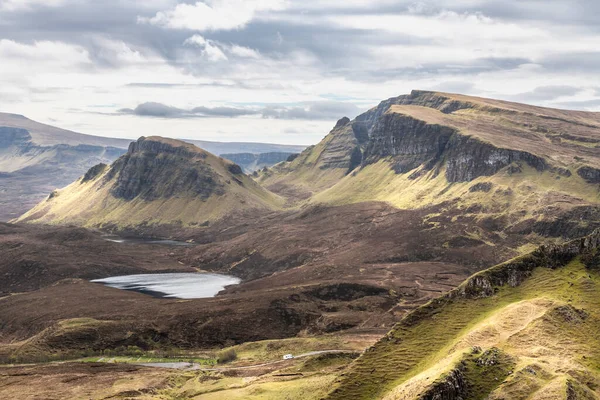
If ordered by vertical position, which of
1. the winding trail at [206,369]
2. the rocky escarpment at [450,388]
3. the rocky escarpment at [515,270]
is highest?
the rocky escarpment at [515,270]

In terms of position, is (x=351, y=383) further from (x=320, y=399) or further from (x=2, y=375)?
(x=2, y=375)

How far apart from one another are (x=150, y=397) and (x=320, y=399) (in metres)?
44.6

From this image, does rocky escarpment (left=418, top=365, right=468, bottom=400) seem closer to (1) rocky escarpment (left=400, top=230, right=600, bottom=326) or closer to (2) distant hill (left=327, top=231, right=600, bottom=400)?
(2) distant hill (left=327, top=231, right=600, bottom=400)

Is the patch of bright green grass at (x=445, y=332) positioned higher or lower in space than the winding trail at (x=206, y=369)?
higher

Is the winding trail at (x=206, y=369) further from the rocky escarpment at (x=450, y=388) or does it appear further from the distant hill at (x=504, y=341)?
the rocky escarpment at (x=450, y=388)

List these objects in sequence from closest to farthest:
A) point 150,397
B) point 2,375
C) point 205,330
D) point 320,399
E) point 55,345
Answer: point 320,399
point 150,397
point 2,375
point 55,345
point 205,330

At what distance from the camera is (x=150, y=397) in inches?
4491

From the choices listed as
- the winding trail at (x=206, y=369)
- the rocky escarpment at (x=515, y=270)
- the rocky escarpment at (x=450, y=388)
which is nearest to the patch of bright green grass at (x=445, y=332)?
the rocky escarpment at (x=515, y=270)

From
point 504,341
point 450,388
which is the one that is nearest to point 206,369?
point 504,341

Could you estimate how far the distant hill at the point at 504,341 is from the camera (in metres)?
77.9

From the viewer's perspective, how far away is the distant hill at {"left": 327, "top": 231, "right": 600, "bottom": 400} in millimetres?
77938

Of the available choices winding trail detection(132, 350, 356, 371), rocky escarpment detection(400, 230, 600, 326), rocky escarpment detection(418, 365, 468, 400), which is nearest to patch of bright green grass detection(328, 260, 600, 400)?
rocky escarpment detection(400, 230, 600, 326)

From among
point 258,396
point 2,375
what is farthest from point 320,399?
point 2,375

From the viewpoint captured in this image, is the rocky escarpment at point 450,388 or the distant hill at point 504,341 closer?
the rocky escarpment at point 450,388
